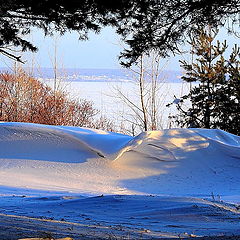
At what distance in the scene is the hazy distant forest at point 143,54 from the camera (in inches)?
273

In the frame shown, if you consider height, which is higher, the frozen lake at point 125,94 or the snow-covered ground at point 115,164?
the frozen lake at point 125,94

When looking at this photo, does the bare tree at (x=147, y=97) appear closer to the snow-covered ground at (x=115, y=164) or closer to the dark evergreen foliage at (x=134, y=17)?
the snow-covered ground at (x=115, y=164)

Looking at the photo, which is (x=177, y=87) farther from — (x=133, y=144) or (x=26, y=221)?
(x=26, y=221)

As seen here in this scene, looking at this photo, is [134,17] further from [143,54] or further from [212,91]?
[212,91]

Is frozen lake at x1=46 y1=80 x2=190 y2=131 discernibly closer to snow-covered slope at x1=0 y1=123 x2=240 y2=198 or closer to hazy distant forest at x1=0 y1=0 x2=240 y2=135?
hazy distant forest at x1=0 y1=0 x2=240 y2=135

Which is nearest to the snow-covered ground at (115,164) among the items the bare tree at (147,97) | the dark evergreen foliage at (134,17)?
the dark evergreen foliage at (134,17)

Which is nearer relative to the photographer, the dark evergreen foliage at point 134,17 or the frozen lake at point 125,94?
the dark evergreen foliage at point 134,17

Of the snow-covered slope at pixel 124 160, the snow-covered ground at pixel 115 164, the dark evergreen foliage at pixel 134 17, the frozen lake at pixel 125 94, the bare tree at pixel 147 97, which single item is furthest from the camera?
the frozen lake at pixel 125 94

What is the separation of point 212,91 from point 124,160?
10.6m

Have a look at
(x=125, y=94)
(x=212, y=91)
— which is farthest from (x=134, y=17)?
(x=125, y=94)

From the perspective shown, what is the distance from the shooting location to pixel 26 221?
18.1ft

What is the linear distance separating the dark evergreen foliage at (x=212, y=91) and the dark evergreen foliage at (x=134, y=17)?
13958mm

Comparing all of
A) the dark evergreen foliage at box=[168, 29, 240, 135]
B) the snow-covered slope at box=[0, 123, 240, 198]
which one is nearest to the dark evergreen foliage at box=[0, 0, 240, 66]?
the snow-covered slope at box=[0, 123, 240, 198]

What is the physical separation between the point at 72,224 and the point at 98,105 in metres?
26.6
